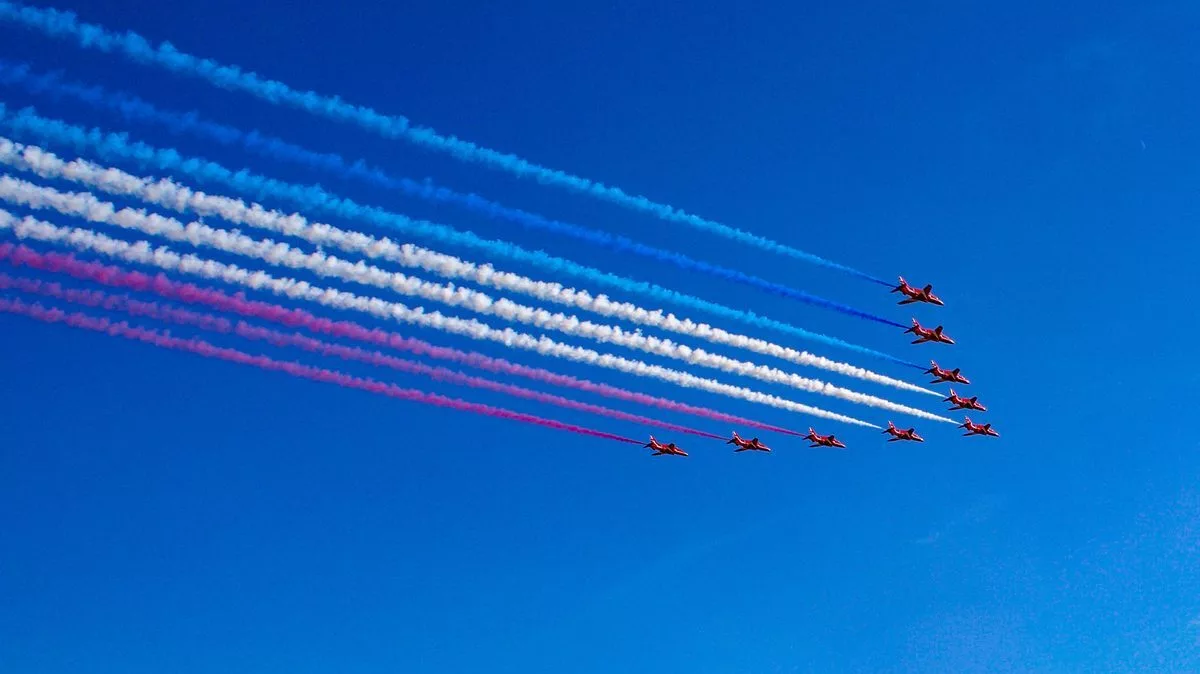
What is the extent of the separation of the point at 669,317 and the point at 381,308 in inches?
422

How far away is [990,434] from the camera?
53.4 meters

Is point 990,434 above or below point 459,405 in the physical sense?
above

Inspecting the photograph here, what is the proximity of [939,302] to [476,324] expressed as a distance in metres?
22.1

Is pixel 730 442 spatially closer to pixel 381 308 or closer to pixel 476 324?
pixel 476 324

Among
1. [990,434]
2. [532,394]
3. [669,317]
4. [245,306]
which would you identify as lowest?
[245,306]

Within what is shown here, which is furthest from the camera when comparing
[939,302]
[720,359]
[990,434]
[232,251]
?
[990,434]

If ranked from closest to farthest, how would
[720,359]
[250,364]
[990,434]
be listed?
[250,364], [720,359], [990,434]

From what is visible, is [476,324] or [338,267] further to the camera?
[476,324]

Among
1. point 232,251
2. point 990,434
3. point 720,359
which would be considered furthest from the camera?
point 990,434

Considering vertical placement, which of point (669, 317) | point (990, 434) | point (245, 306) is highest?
point (990, 434)

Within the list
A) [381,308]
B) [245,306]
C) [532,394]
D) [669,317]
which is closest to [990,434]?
[669,317]

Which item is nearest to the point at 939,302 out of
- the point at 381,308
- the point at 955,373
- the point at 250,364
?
the point at 955,373

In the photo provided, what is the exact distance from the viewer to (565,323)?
110ft

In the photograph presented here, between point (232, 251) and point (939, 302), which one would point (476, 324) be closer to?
point (232, 251)
